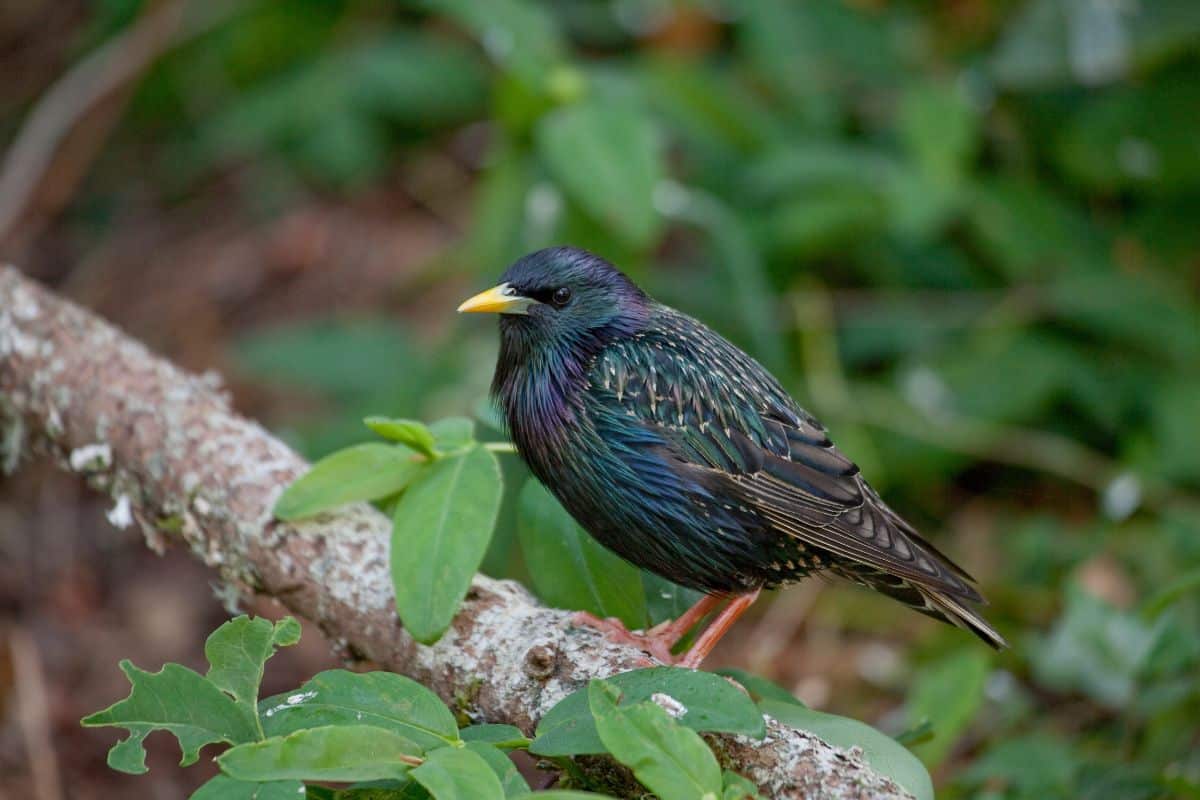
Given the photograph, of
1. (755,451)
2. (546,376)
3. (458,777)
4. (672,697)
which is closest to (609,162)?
(546,376)

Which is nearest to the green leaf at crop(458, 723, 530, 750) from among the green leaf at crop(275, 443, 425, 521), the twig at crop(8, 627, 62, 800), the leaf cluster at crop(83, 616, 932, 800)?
the leaf cluster at crop(83, 616, 932, 800)

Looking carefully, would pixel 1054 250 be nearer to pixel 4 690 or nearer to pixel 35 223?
pixel 4 690

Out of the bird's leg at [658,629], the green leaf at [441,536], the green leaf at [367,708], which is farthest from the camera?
the bird's leg at [658,629]

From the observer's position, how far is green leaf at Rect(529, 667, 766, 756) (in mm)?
2129

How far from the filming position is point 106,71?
6.66 meters

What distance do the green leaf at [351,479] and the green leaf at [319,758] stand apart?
0.97 m

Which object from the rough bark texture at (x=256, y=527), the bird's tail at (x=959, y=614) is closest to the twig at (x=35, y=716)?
the rough bark texture at (x=256, y=527)

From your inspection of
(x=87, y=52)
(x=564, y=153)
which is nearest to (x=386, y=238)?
(x=87, y=52)

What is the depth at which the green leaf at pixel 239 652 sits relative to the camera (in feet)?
7.29

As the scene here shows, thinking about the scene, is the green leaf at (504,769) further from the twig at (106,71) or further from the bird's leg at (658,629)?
the twig at (106,71)

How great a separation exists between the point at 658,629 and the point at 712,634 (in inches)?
6.3

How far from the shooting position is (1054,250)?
5586 millimetres

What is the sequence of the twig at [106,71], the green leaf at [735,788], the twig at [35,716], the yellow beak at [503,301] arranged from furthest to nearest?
the twig at [106,71], the twig at [35,716], the yellow beak at [503,301], the green leaf at [735,788]

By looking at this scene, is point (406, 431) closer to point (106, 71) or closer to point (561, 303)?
point (561, 303)
